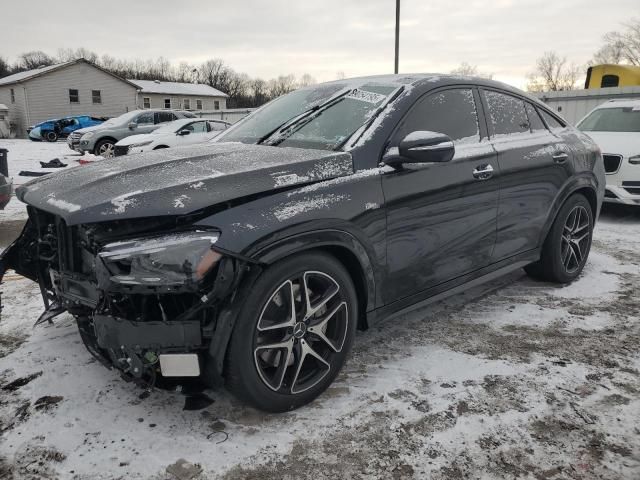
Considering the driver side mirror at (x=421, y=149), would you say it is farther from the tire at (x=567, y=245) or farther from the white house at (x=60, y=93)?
the white house at (x=60, y=93)

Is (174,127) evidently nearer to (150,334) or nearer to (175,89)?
(150,334)

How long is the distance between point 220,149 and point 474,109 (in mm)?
1751

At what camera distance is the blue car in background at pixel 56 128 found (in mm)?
27656

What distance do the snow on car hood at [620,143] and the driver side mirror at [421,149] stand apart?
221 inches

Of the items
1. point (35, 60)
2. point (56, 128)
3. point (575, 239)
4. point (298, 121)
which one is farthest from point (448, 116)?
point (35, 60)

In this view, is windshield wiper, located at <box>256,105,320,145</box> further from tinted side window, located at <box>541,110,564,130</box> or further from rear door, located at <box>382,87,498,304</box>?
tinted side window, located at <box>541,110,564,130</box>

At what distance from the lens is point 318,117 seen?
3.26 m

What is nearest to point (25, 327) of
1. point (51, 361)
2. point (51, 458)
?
point (51, 361)

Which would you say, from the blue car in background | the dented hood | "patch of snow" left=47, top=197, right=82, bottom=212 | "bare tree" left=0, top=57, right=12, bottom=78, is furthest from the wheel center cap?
"bare tree" left=0, top=57, right=12, bottom=78

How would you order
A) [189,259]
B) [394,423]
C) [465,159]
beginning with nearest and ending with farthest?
[189,259], [394,423], [465,159]

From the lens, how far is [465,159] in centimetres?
333

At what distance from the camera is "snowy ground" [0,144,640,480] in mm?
2209

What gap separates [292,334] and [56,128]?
29.7 meters

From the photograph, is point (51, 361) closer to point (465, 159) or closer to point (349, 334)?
point (349, 334)
